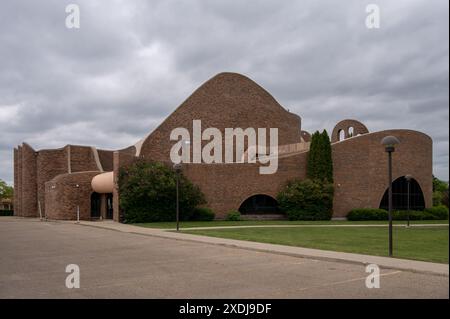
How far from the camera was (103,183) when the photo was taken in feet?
128

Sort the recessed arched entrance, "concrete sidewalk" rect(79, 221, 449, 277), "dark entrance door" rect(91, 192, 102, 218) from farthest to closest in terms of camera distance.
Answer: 1. "dark entrance door" rect(91, 192, 102, 218)
2. the recessed arched entrance
3. "concrete sidewalk" rect(79, 221, 449, 277)

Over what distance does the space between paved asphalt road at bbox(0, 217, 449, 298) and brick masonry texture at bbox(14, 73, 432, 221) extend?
69.9ft

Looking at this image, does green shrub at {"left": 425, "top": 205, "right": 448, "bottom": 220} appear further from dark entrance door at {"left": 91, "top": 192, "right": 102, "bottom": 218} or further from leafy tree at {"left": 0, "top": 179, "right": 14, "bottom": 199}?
leafy tree at {"left": 0, "top": 179, "right": 14, "bottom": 199}

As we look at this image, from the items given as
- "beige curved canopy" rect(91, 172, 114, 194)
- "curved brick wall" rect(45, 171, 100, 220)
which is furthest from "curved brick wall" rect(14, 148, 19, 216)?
"beige curved canopy" rect(91, 172, 114, 194)

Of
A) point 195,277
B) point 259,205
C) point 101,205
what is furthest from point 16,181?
point 195,277

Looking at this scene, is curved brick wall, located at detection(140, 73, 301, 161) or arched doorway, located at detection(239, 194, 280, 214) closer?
arched doorway, located at detection(239, 194, 280, 214)

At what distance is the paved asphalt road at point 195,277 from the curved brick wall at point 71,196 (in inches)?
988

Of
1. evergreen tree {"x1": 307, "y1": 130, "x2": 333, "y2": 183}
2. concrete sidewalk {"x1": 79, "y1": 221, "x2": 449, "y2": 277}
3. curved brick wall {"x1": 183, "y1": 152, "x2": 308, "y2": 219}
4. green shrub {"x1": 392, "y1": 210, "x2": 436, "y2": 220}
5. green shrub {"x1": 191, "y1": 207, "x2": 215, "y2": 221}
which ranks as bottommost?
green shrub {"x1": 392, "y1": 210, "x2": 436, "y2": 220}

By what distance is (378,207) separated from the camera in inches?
1593

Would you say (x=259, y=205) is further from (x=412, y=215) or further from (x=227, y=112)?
(x=227, y=112)

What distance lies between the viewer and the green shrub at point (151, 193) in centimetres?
3284

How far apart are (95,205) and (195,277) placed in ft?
112

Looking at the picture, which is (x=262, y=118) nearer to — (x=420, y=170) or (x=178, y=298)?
(x=420, y=170)

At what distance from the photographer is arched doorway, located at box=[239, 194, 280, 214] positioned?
127ft
